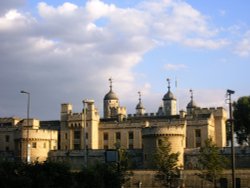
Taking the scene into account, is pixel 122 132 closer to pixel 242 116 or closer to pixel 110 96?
pixel 242 116

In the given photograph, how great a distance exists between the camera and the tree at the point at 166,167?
7075 centimetres

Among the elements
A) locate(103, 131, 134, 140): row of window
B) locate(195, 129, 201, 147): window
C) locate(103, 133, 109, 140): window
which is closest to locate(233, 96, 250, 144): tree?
locate(195, 129, 201, 147): window

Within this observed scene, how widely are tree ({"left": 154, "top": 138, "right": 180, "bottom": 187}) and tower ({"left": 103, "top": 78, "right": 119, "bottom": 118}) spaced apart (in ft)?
177

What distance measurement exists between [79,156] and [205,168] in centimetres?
2871

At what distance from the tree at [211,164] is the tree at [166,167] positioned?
362 cm

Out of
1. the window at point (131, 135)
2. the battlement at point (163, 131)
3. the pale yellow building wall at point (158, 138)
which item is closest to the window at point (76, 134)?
the window at point (131, 135)

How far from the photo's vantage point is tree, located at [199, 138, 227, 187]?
6856cm

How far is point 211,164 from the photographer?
68.6 meters

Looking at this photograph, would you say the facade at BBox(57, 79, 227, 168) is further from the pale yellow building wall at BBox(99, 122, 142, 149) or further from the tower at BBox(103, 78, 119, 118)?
the tower at BBox(103, 78, 119, 118)

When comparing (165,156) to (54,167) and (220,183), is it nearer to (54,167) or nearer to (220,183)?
(220,183)

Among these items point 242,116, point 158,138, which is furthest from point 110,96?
point 158,138

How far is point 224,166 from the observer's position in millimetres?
71875

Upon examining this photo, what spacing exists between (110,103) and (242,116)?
3670 centimetres

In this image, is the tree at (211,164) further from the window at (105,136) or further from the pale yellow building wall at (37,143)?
the window at (105,136)
